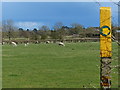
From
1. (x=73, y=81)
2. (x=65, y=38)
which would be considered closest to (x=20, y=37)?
(x=65, y=38)

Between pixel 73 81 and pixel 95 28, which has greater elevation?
pixel 95 28

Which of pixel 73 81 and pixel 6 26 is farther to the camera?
pixel 6 26

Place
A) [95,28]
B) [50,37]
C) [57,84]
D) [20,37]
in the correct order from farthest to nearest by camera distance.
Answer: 1. [20,37]
2. [50,37]
3. [57,84]
4. [95,28]

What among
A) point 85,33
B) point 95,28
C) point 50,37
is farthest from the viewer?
point 50,37

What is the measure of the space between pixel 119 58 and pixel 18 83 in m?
8.19

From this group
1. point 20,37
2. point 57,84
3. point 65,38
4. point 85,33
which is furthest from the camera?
point 20,37

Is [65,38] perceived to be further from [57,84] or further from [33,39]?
[57,84]

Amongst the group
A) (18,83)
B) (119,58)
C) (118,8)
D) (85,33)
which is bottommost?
(18,83)

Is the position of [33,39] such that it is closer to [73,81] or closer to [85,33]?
[73,81]

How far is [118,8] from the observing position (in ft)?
9.18

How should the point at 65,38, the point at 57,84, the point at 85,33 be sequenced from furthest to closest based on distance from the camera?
the point at 65,38 < the point at 57,84 < the point at 85,33

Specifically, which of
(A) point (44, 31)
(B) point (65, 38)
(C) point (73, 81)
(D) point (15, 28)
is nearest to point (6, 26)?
(D) point (15, 28)

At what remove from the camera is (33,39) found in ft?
307

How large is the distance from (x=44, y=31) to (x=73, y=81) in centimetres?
8835
